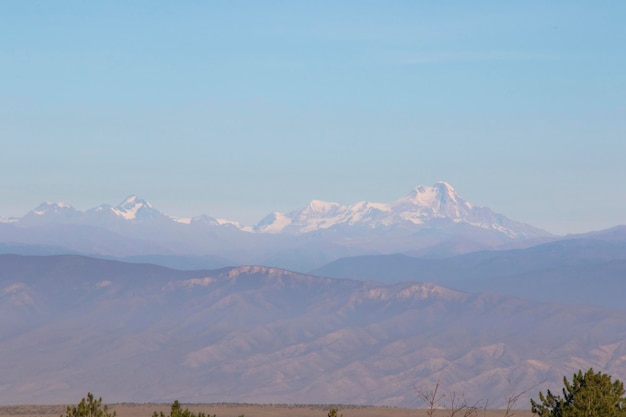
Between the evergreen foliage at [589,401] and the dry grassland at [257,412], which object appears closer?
the evergreen foliage at [589,401]

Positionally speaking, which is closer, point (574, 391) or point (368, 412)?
point (574, 391)

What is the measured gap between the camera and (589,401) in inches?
1927

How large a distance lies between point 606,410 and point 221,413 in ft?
480

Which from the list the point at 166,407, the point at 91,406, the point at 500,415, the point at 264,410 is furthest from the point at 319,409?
the point at 91,406

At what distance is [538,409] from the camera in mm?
56531

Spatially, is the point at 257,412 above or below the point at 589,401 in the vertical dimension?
above

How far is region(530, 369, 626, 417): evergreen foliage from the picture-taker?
1940 inches

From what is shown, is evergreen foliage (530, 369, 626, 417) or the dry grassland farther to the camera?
the dry grassland

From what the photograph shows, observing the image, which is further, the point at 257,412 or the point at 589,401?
the point at 257,412

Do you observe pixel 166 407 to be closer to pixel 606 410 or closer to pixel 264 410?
pixel 264 410

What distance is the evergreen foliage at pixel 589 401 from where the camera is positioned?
162ft

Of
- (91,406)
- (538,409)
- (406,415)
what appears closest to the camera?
(91,406)

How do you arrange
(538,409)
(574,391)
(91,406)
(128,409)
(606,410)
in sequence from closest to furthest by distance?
(91,406) < (606,410) < (574,391) < (538,409) < (128,409)

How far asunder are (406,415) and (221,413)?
1204 inches
